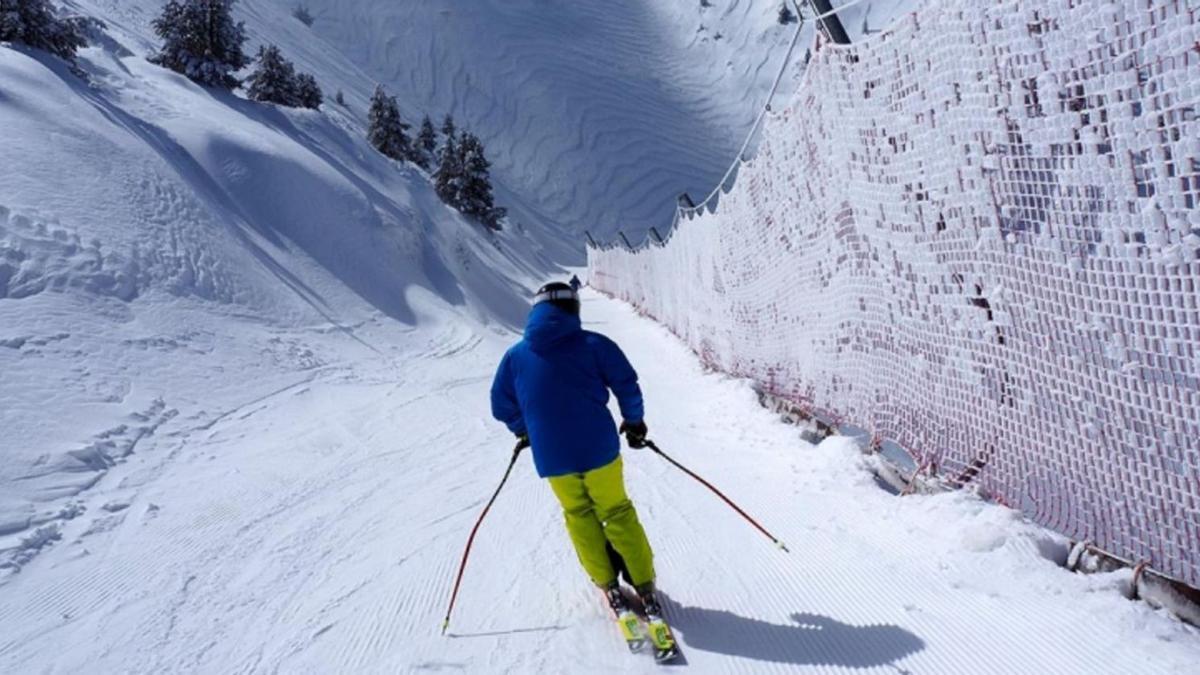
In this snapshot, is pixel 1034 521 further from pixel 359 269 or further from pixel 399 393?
pixel 359 269

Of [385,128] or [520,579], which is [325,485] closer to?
[520,579]

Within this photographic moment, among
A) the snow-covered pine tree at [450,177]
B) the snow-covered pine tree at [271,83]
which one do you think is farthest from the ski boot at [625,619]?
the snow-covered pine tree at [450,177]

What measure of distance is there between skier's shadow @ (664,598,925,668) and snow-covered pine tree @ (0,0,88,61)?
20.6m

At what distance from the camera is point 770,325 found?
8.02 metres

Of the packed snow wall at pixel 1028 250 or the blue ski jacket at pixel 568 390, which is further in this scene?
the blue ski jacket at pixel 568 390

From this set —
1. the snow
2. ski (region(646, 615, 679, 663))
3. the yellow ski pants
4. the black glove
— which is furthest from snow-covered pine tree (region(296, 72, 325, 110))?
ski (region(646, 615, 679, 663))

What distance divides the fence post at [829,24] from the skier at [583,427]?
11.1ft

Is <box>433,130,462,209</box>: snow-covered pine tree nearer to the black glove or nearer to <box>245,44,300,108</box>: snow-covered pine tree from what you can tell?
<box>245,44,300,108</box>: snow-covered pine tree

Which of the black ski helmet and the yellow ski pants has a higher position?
the black ski helmet

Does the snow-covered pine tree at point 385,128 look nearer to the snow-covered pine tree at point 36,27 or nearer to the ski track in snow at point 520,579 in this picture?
the snow-covered pine tree at point 36,27

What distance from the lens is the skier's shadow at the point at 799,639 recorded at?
9.98 ft

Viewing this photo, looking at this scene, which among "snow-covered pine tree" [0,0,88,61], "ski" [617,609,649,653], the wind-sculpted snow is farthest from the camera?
the wind-sculpted snow

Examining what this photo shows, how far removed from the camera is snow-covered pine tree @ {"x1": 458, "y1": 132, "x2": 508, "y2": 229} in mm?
39812

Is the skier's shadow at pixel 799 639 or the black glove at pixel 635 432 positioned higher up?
the black glove at pixel 635 432
